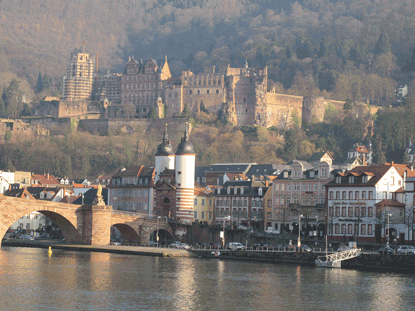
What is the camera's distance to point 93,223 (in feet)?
379

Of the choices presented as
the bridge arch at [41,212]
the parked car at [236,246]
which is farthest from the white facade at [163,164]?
the parked car at [236,246]

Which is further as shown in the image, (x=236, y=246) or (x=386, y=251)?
(x=236, y=246)

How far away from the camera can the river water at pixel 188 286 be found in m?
73.2

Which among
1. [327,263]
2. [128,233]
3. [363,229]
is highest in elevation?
[363,229]

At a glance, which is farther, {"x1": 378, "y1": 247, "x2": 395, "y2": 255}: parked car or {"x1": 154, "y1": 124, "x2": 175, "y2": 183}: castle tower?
{"x1": 154, "y1": 124, "x2": 175, "y2": 183}: castle tower

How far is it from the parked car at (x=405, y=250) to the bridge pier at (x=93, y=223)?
3592cm

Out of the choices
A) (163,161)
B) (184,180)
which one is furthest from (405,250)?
(163,161)

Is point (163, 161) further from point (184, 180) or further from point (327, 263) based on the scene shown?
point (327, 263)

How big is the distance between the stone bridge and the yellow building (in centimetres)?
1380

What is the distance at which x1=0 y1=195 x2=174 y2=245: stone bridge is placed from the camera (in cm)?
Result: 10862

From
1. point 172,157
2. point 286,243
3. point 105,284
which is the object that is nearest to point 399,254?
point 286,243

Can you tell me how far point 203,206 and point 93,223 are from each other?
2654 centimetres

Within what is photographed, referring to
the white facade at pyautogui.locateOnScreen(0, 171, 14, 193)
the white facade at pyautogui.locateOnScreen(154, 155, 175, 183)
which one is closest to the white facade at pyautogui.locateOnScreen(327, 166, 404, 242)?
the white facade at pyautogui.locateOnScreen(154, 155, 175, 183)

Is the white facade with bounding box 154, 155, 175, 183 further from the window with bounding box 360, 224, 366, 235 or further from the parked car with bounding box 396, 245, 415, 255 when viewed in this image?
the parked car with bounding box 396, 245, 415, 255
